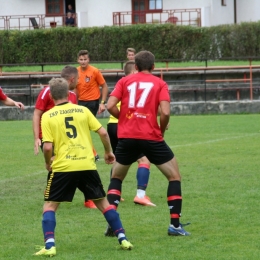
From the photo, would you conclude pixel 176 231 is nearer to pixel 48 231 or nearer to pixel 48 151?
pixel 48 231

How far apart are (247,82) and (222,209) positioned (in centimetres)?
2126

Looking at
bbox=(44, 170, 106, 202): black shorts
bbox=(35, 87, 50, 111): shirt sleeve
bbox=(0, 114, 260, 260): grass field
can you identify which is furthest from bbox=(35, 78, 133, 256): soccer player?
bbox=(35, 87, 50, 111): shirt sleeve

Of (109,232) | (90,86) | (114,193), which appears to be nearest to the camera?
(109,232)

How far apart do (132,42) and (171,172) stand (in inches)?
1183

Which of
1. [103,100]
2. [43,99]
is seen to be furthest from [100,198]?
[103,100]

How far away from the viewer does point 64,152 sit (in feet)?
23.0

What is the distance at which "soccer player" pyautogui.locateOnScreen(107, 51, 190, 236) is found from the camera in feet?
25.6

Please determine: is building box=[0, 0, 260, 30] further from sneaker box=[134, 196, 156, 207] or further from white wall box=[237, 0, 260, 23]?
sneaker box=[134, 196, 156, 207]

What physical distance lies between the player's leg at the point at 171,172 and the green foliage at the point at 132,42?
2911 cm

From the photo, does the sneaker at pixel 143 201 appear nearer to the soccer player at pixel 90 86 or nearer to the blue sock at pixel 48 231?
the blue sock at pixel 48 231

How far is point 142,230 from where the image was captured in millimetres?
8180

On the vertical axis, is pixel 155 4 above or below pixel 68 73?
above

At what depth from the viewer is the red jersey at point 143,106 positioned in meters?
7.80

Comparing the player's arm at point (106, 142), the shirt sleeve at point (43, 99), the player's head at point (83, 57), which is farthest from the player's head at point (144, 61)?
the player's head at point (83, 57)
